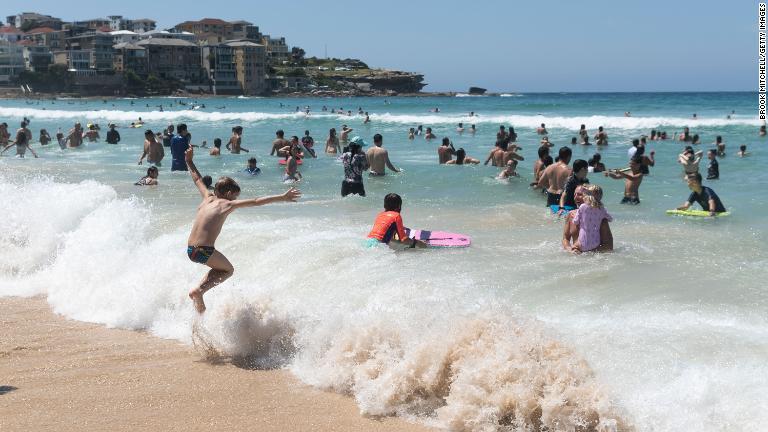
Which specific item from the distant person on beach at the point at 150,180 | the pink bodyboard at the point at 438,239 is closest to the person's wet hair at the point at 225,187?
the pink bodyboard at the point at 438,239

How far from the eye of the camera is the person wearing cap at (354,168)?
1239cm

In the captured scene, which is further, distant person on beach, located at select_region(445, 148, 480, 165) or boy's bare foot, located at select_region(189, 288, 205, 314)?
distant person on beach, located at select_region(445, 148, 480, 165)

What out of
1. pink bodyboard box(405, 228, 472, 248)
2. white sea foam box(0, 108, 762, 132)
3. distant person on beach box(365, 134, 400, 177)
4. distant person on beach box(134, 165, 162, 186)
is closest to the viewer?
pink bodyboard box(405, 228, 472, 248)

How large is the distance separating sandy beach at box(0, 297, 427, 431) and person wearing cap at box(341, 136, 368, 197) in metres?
6.44

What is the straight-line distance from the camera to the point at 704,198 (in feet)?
36.6

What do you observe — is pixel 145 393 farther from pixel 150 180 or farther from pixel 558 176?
pixel 150 180

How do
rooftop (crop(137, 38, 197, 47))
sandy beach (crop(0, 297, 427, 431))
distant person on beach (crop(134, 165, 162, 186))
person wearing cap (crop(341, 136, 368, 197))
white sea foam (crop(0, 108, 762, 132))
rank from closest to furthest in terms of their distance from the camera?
sandy beach (crop(0, 297, 427, 431)), person wearing cap (crop(341, 136, 368, 197)), distant person on beach (crop(134, 165, 162, 186)), white sea foam (crop(0, 108, 762, 132)), rooftop (crop(137, 38, 197, 47))

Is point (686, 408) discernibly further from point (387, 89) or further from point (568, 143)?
point (387, 89)

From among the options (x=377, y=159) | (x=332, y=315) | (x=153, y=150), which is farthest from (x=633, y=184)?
(x=153, y=150)

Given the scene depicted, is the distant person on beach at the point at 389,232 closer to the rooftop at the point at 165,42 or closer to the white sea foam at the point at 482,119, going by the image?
the white sea foam at the point at 482,119

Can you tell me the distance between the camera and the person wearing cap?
1239 centimetres

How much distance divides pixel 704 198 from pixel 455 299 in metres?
6.86

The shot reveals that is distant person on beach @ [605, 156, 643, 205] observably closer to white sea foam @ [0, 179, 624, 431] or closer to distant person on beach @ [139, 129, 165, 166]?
white sea foam @ [0, 179, 624, 431]

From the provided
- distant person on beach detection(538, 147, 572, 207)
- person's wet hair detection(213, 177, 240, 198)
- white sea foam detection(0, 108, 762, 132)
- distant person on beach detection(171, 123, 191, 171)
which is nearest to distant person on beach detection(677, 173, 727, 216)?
distant person on beach detection(538, 147, 572, 207)
